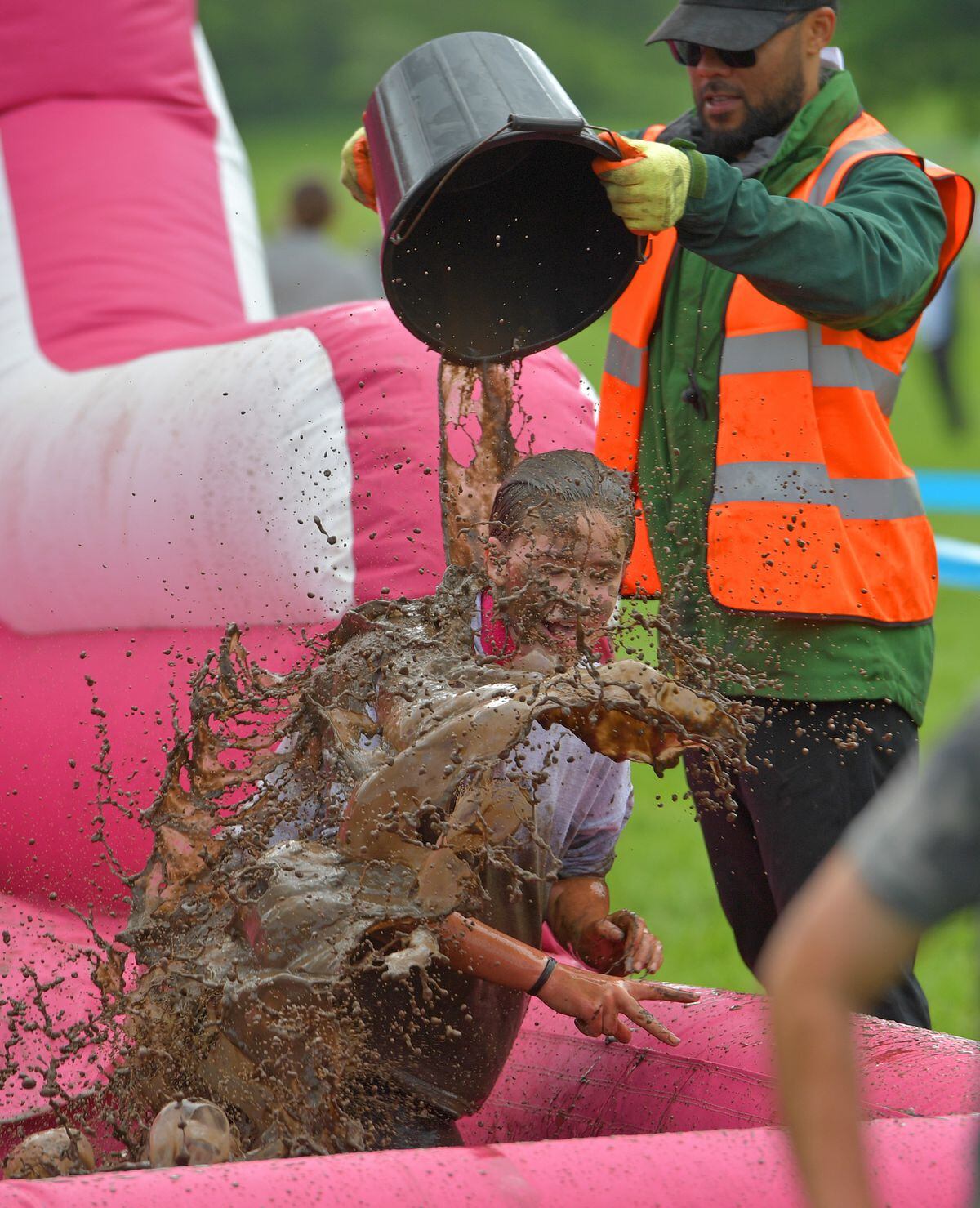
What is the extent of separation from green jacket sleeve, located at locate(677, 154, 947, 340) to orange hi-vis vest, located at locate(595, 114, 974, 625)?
5 centimetres

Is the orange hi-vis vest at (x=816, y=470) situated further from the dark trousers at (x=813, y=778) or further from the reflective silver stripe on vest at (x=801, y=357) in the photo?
the dark trousers at (x=813, y=778)

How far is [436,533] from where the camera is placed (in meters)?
2.53

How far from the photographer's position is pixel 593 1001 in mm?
1786

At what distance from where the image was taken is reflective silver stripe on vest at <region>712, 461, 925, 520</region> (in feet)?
6.98

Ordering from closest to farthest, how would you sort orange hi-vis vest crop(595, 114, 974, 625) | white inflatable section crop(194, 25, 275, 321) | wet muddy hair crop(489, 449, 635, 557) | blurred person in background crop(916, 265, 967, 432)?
wet muddy hair crop(489, 449, 635, 557), orange hi-vis vest crop(595, 114, 974, 625), white inflatable section crop(194, 25, 275, 321), blurred person in background crop(916, 265, 967, 432)

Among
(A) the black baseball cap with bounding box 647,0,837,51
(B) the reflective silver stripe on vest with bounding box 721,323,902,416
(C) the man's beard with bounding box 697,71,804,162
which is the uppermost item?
(A) the black baseball cap with bounding box 647,0,837,51

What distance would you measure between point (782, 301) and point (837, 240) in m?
0.10

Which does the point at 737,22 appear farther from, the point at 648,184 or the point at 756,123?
the point at 648,184

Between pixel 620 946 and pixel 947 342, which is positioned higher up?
pixel 620 946

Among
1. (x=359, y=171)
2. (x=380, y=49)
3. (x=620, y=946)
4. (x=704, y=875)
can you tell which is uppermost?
(x=359, y=171)

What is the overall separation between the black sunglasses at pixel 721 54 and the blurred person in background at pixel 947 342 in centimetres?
841

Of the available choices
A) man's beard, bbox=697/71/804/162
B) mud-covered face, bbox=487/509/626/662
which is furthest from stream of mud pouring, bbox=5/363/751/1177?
man's beard, bbox=697/71/804/162

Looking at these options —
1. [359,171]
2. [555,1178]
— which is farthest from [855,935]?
[359,171]

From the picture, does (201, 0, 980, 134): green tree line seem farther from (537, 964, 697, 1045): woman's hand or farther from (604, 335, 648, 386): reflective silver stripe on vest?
(537, 964, 697, 1045): woman's hand
